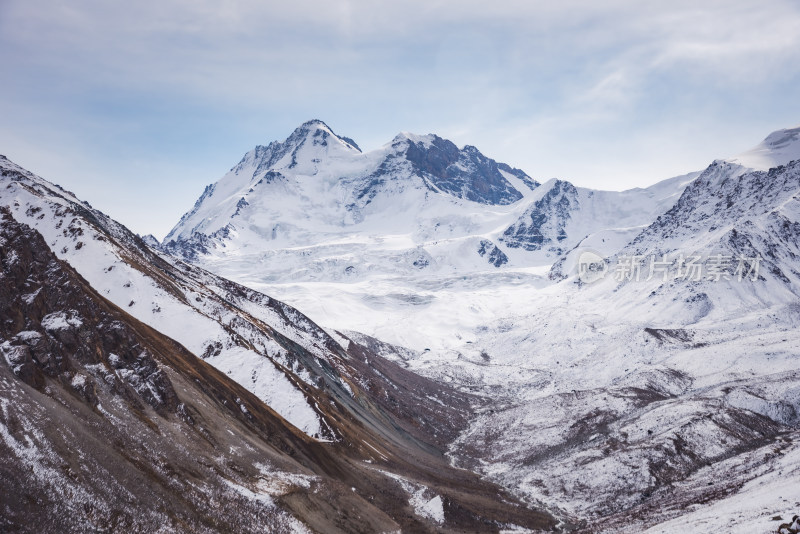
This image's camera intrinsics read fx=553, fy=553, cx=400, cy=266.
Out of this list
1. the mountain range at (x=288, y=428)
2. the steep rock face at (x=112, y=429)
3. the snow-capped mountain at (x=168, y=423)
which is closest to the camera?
the steep rock face at (x=112, y=429)

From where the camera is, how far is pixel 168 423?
50969 mm

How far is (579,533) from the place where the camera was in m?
64.1

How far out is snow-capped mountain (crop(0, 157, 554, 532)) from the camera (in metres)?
37.6

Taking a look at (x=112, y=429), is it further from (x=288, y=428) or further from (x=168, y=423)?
(x=288, y=428)

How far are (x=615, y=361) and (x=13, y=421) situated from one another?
15057 cm

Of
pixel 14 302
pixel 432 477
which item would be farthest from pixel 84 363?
pixel 432 477

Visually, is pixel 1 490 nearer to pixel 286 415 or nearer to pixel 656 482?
pixel 286 415

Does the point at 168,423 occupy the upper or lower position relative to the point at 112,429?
upper

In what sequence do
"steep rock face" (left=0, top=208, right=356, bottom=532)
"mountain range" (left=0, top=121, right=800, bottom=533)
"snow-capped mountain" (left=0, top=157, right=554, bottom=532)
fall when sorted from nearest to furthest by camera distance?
"steep rock face" (left=0, top=208, right=356, bottom=532)
"snow-capped mountain" (left=0, top=157, right=554, bottom=532)
"mountain range" (left=0, top=121, right=800, bottom=533)

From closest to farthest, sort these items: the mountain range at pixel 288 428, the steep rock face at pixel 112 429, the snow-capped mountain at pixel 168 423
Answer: the steep rock face at pixel 112 429
the snow-capped mountain at pixel 168 423
the mountain range at pixel 288 428

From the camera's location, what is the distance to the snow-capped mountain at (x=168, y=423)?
3759cm

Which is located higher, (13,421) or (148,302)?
(148,302)

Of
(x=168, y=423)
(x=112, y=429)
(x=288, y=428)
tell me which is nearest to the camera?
(x=112, y=429)

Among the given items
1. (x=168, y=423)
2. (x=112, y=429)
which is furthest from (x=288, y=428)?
(x=112, y=429)
